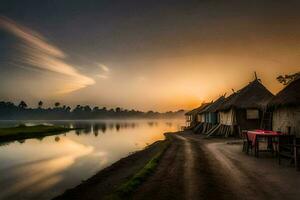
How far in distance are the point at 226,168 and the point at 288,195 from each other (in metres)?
5.37

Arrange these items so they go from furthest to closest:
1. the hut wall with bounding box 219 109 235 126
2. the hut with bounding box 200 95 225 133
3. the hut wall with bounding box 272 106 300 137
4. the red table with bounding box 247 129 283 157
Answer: the hut with bounding box 200 95 225 133 → the hut wall with bounding box 219 109 235 126 → the hut wall with bounding box 272 106 300 137 → the red table with bounding box 247 129 283 157

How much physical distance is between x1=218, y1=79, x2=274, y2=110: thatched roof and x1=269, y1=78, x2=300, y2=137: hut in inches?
565

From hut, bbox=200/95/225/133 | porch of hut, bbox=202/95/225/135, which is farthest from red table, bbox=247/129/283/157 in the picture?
porch of hut, bbox=202/95/225/135

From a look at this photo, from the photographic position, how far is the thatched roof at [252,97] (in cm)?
3606

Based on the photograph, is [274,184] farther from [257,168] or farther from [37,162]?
[37,162]

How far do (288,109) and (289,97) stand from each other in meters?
1.22

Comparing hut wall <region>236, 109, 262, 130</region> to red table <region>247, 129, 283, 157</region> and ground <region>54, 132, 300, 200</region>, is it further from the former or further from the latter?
ground <region>54, 132, 300, 200</region>

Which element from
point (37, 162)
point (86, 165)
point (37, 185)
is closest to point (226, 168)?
point (37, 185)

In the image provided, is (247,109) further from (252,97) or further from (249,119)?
(252,97)

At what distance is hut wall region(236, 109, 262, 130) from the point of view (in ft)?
121

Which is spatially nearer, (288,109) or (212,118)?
(288,109)

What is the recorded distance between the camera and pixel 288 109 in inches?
783

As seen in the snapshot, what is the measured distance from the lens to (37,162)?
27.8 meters

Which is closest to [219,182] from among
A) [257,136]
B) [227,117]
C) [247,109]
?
[257,136]
